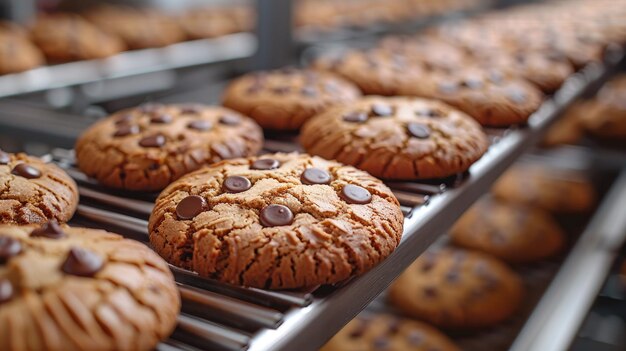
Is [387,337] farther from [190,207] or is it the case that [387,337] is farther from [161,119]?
[190,207]

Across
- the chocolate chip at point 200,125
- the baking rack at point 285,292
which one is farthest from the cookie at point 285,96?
the chocolate chip at point 200,125

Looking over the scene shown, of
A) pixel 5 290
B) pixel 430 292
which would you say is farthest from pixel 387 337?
pixel 5 290

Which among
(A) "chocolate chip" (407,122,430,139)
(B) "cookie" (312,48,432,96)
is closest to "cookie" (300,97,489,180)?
(A) "chocolate chip" (407,122,430,139)

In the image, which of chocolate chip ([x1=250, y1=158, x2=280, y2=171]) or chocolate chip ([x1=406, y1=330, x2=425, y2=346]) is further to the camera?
chocolate chip ([x1=406, y1=330, x2=425, y2=346])

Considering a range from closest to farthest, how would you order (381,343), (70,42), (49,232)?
(49,232)
(381,343)
(70,42)

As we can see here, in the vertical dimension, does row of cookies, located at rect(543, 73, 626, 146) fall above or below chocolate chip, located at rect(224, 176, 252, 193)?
below

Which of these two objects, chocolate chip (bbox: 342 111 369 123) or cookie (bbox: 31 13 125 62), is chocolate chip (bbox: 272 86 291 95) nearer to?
chocolate chip (bbox: 342 111 369 123)
